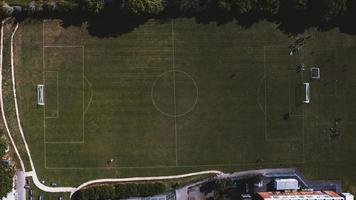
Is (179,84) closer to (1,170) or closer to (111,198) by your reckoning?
(111,198)

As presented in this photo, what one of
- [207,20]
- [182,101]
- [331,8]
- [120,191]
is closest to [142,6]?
[207,20]

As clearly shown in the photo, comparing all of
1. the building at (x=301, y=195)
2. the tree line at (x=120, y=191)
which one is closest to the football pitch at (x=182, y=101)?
the tree line at (x=120, y=191)

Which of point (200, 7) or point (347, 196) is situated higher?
point (200, 7)

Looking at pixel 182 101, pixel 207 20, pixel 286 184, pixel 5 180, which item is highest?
pixel 207 20

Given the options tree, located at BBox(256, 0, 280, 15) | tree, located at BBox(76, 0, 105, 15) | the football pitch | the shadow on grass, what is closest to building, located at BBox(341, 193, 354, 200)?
the football pitch

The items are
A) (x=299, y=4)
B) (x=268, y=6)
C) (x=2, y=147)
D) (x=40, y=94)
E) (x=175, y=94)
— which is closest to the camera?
(x=299, y=4)

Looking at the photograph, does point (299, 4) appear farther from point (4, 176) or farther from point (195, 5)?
point (4, 176)

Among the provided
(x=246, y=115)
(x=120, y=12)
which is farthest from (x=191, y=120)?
(x=120, y=12)

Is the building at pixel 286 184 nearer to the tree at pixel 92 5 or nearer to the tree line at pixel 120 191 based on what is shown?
the tree line at pixel 120 191
